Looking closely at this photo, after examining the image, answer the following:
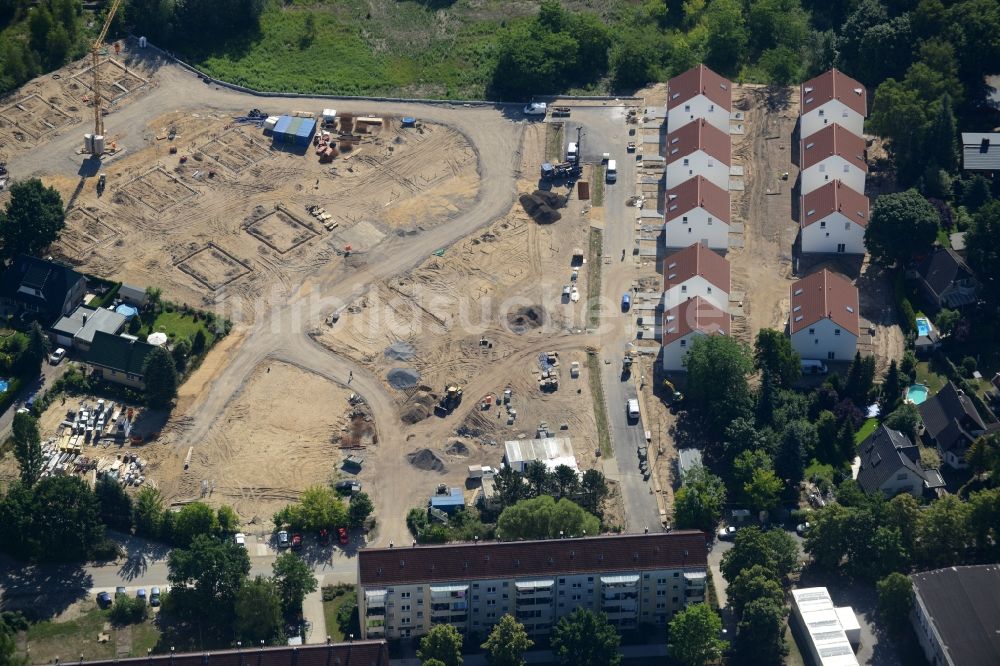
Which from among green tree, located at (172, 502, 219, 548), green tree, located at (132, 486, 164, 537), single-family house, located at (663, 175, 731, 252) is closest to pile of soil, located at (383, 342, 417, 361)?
green tree, located at (172, 502, 219, 548)

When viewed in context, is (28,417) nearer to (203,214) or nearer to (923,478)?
(203,214)

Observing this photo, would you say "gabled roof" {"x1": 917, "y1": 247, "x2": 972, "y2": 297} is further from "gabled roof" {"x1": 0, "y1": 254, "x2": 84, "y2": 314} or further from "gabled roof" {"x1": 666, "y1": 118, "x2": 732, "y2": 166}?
"gabled roof" {"x1": 0, "y1": 254, "x2": 84, "y2": 314}

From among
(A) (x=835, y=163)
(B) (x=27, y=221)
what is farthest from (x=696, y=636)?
(B) (x=27, y=221)

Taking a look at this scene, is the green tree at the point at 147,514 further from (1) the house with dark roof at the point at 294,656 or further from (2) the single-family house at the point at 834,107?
(2) the single-family house at the point at 834,107

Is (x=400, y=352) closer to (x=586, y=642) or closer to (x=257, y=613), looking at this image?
(x=257, y=613)

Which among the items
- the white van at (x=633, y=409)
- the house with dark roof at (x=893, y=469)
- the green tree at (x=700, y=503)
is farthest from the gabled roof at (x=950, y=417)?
the white van at (x=633, y=409)

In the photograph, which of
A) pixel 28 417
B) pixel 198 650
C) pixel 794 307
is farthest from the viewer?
pixel 794 307

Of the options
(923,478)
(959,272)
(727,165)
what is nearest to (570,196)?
(727,165)
